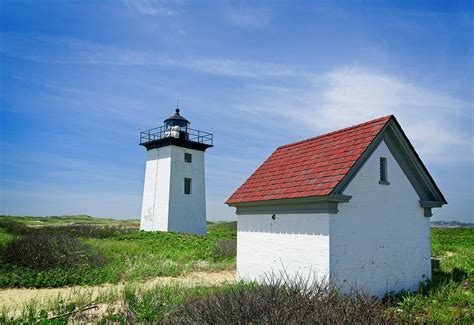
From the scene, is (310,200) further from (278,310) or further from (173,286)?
(278,310)

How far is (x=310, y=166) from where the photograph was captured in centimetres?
1144

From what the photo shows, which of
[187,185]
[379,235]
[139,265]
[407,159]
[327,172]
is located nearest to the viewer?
[327,172]

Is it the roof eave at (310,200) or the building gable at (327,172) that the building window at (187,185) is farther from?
the roof eave at (310,200)

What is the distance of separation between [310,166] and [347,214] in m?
2.18

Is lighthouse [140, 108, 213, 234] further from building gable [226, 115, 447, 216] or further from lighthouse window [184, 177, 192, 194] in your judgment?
building gable [226, 115, 447, 216]

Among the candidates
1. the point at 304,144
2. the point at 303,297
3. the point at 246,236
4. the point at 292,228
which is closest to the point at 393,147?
the point at 304,144

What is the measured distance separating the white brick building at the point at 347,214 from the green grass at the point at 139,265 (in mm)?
3726

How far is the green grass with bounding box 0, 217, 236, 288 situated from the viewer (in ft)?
39.0

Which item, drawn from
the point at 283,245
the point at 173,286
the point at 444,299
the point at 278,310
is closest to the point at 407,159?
the point at 444,299

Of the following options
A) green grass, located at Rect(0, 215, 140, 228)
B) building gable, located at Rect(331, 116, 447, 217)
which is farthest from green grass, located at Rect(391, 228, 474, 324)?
green grass, located at Rect(0, 215, 140, 228)

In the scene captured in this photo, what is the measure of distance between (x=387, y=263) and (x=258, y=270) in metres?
3.88

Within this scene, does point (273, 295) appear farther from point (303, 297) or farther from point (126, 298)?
point (126, 298)

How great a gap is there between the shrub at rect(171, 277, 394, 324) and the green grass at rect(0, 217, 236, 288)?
22.3 feet

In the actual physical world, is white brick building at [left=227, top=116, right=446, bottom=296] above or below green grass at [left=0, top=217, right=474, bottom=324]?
above
